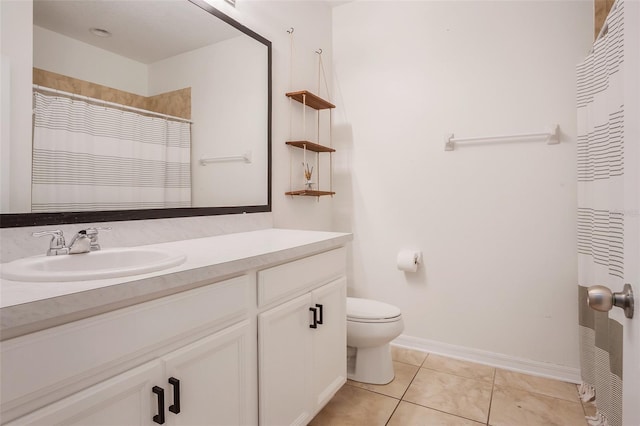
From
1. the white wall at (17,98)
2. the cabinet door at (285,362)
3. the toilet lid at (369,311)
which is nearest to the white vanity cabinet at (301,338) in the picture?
the cabinet door at (285,362)

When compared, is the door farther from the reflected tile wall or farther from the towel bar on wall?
the towel bar on wall

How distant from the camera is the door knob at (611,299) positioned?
2.02 feet

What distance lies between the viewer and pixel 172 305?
3.01 feet

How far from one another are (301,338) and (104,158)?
3.29ft

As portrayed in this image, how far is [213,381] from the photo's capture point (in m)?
1.04

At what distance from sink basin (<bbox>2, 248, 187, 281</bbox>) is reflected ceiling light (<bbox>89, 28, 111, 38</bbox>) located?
30.2 inches

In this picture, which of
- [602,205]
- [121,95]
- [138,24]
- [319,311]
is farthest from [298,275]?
[602,205]

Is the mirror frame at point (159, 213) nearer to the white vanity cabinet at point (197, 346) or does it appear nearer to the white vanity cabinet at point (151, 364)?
the white vanity cabinet at point (197, 346)

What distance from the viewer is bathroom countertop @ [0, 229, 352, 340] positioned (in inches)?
25.4

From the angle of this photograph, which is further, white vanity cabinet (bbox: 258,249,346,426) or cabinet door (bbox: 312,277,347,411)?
cabinet door (bbox: 312,277,347,411)

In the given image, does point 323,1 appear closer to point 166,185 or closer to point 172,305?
point 166,185

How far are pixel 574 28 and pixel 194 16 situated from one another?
80.8 inches

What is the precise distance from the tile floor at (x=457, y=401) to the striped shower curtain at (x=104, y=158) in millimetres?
1302

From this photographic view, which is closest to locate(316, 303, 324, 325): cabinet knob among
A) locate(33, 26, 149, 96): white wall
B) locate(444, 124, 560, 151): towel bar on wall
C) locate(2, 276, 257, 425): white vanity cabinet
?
locate(2, 276, 257, 425): white vanity cabinet
